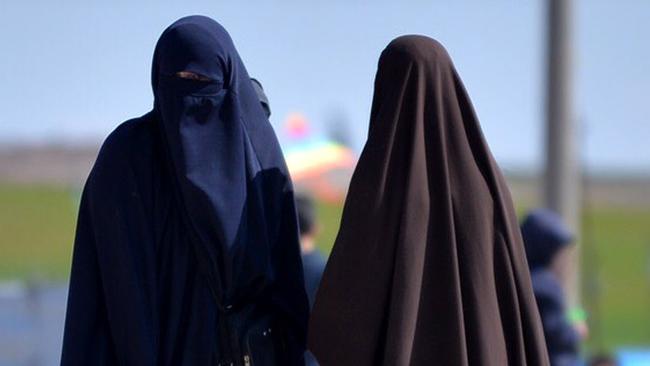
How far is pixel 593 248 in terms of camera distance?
1723 cm

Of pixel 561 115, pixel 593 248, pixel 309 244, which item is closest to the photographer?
pixel 309 244

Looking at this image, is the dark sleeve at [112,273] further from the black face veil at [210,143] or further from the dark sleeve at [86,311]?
the black face veil at [210,143]

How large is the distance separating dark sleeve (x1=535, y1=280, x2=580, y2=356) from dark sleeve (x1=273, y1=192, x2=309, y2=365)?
2229mm

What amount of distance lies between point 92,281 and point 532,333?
100cm

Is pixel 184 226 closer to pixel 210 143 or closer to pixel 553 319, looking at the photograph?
pixel 210 143

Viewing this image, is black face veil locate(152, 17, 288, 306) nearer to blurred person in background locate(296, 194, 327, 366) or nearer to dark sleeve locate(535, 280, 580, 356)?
blurred person in background locate(296, 194, 327, 366)

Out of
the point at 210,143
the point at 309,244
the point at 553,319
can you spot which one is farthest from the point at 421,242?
the point at 309,244

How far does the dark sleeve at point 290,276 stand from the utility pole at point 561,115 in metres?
4.74

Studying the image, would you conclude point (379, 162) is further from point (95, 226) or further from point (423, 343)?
point (95, 226)

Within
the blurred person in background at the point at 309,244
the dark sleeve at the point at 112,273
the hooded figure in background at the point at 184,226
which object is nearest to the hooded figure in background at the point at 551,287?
the blurred person in background at the point at 309,244

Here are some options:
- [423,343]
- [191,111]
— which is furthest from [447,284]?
[191,111]

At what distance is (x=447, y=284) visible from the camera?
3.46 meters

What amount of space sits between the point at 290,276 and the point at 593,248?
45.7 feet

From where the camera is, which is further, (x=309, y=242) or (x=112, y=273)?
(x=309, y=242)
